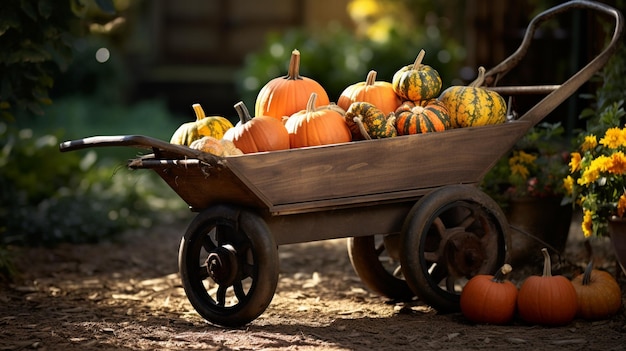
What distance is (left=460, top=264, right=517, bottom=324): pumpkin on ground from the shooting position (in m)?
4.27

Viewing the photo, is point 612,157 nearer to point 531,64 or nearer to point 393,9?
point 531,64

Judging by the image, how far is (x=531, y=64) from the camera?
8492 millimetres

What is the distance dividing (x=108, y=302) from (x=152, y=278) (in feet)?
2.34

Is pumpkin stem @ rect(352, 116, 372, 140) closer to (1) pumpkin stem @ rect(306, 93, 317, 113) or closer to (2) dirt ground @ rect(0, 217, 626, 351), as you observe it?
(1) pumpkin stem @ rect(306, 93, 317, 113)

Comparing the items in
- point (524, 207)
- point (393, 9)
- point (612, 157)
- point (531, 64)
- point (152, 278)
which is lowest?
→ point (152, 278)

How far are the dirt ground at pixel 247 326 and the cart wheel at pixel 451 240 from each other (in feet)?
0.54

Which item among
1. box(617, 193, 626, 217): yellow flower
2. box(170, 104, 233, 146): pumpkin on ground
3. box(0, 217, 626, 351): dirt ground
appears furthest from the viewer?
box(170, 104, 233, 146): pumpkin on ground

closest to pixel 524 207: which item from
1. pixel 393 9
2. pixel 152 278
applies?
pixel 152 278

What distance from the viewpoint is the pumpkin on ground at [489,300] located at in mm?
4270

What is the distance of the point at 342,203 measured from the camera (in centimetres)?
428

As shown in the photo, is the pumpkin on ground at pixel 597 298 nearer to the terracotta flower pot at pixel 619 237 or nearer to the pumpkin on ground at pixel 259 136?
the terracotta flower pot at pixel 619 237

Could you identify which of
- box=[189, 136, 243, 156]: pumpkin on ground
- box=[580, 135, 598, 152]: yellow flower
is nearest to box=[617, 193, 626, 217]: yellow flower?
box=[580, 135, 598, 152]: yellow flower

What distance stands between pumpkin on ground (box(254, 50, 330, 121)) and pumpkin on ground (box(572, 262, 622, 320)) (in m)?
1.41

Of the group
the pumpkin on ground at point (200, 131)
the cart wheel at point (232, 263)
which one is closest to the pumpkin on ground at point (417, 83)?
the pumpkin on ground at point (200, 131)
